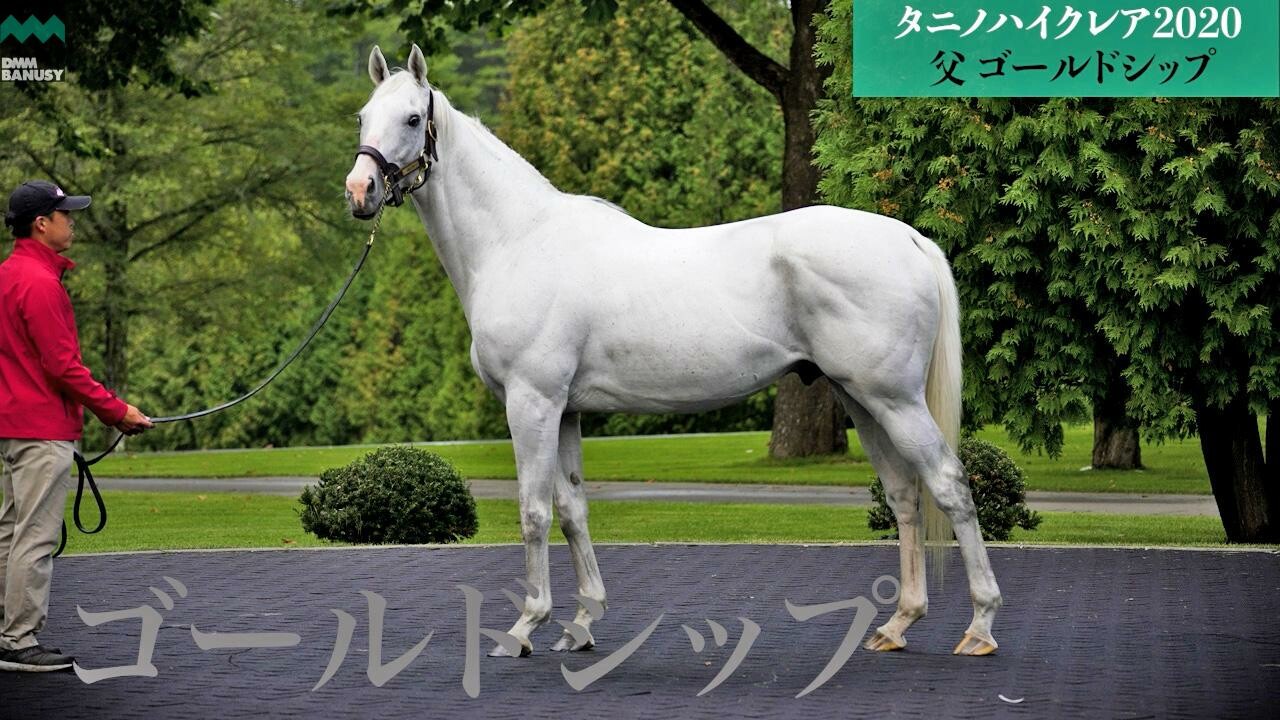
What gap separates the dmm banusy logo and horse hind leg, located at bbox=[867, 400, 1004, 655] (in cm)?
1452

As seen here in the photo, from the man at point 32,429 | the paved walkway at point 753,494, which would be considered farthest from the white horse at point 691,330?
the paved walkway at point 753,494

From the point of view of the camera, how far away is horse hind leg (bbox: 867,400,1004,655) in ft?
24.9

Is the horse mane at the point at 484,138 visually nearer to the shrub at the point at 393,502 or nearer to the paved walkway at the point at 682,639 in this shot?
the paved walkway at the point at 682,639

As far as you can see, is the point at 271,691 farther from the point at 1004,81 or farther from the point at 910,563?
the point at 1004,81

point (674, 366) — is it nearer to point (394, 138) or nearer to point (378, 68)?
point (394, 138)

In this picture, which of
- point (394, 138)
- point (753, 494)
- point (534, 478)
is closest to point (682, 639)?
point (534, 478)

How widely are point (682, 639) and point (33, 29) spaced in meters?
14.2

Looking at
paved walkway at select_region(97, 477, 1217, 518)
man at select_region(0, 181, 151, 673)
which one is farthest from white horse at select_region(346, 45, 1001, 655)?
paved walkway at select_region(97, 477, 1217, 518)

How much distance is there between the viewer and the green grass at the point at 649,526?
1432 centimetres

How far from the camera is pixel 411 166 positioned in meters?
7.99

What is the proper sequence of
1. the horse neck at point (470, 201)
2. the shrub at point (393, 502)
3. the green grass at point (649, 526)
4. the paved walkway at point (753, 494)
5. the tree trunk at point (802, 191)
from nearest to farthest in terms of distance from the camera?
the horse neck at point (470, 201)
the shrub at point (393, 502)
the green grass at point (649, 526)
the paved walkway at point (753, 494)
the tree trunk at point (802, 191)

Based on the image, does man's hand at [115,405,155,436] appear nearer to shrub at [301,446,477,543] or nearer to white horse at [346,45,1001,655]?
white horse at [346,45,1001,655]

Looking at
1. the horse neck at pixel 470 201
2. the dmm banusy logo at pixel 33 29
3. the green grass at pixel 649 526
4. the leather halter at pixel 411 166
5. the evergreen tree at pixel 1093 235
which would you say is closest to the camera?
the leather halter at pixel 411 166

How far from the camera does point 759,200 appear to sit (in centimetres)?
3234
